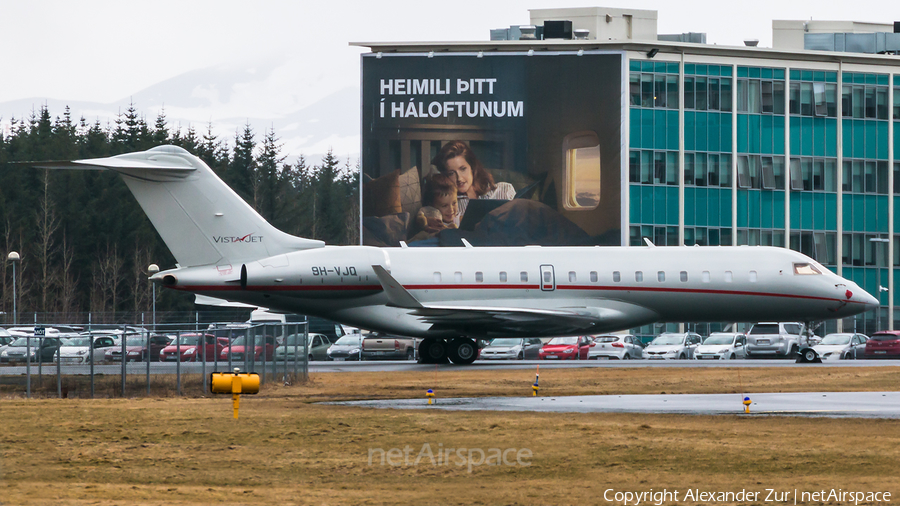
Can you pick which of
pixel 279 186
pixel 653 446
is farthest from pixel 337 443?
pixel 279 186

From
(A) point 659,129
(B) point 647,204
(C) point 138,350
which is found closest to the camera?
(C) point 138,350

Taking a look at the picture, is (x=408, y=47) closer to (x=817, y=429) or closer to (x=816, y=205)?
(x=816, y=205)

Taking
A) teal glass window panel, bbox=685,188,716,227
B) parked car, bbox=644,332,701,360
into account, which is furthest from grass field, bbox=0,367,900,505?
teal glass window panel, bbox=685,188,716,227

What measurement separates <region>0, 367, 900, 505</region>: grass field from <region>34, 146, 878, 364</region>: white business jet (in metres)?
13.5

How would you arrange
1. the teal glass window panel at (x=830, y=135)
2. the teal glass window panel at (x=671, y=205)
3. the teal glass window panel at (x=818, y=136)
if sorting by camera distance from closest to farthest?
the teal glass window panel at (x=671, y=205) < the teal glass window panel at (x=818, y=136) < the teal glass window panel at (x=830, y=135)

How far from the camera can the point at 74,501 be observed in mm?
11211

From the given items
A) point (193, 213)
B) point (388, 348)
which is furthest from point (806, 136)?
point (193, 213)

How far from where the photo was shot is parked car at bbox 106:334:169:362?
25491mm

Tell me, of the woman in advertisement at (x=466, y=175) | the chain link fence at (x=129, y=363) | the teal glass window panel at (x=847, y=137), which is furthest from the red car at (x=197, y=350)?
the teal glass window panel at (x=847, y=137)

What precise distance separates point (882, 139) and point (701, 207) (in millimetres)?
13992

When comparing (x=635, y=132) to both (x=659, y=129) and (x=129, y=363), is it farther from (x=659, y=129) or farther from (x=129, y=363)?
(x=129, y=363)

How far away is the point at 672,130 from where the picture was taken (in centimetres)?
7325

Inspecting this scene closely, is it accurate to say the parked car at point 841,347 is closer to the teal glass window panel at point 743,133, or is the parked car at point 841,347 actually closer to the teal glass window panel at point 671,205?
the teal glass window panel at point 671,205

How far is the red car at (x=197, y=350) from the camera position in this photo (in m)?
25.5
